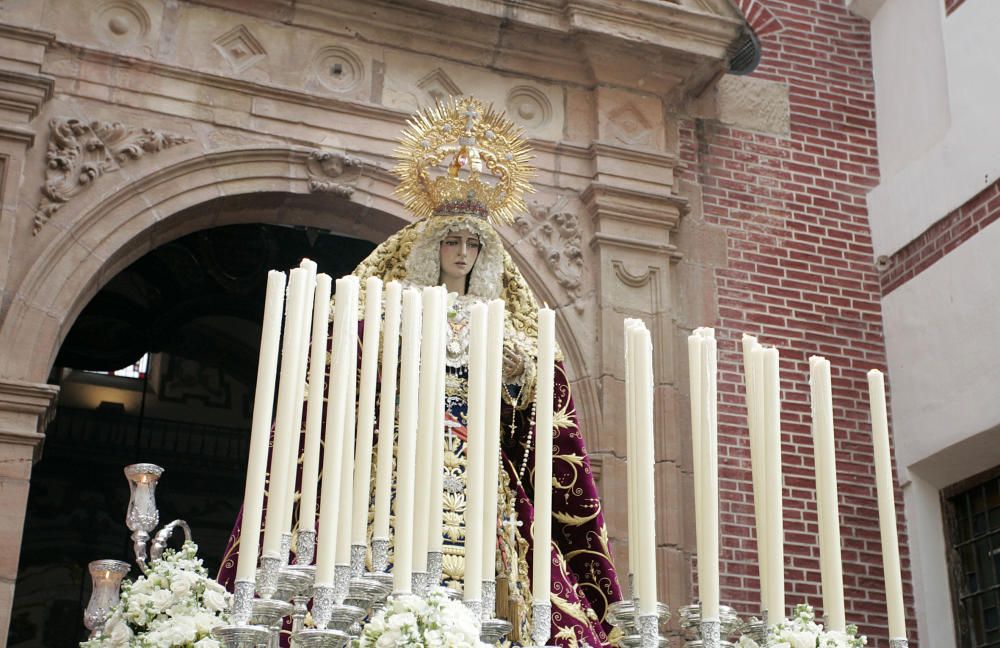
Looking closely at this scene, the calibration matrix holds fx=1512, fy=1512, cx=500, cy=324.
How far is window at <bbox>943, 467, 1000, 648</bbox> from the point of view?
7438 mm

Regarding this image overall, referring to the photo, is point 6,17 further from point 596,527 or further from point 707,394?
point 707,394

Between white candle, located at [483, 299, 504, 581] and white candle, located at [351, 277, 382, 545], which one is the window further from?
white candle, located at [351, 277, 382, 545]

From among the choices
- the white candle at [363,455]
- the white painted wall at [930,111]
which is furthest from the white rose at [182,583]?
the white painted wall at [930,111]

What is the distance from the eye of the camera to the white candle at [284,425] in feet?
9.74

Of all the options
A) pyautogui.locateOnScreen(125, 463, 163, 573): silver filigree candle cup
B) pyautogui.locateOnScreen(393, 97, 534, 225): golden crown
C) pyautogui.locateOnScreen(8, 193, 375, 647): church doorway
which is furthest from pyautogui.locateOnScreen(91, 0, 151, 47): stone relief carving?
pyautogui.locateOnScreen(125, 463, 163, 573): silver filigree candle cup

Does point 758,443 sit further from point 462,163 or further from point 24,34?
point 24,34

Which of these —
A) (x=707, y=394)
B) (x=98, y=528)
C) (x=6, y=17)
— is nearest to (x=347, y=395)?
(x=707, y=394)

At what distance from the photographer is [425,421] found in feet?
10.6

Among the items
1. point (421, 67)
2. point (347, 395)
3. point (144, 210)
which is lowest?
point (347, 395)

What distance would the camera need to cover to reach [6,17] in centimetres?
692

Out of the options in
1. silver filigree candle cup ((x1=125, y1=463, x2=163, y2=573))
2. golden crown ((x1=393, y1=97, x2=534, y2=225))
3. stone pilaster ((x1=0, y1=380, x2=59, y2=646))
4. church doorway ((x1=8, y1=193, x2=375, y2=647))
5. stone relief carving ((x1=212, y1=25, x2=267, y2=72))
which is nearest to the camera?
silver filigree candle cup ((x1=125, y1=463, x2=163, y2=573))

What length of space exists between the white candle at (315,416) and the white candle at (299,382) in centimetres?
2

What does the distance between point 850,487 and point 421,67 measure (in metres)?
3.08

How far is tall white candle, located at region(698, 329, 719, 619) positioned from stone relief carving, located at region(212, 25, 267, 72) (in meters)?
4.50
